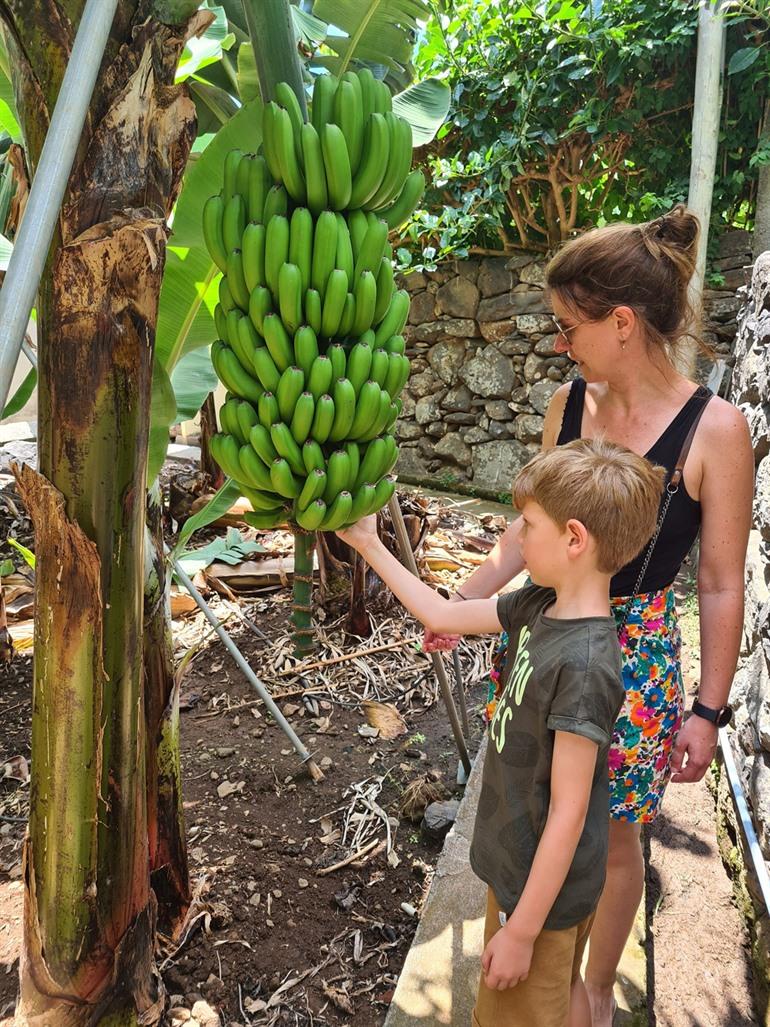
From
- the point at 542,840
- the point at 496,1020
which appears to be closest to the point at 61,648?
the point at 542,840

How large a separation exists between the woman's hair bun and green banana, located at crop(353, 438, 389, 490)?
2.20 ft

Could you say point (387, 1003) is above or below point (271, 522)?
below

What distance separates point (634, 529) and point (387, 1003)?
1365 millimetres

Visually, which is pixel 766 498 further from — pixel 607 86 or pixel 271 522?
pixel 607 86

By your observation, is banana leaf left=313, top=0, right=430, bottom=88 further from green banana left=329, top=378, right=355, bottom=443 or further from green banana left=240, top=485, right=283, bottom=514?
green banana left=240, top=485, right=283, bottom=514

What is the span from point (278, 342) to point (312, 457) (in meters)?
0.19

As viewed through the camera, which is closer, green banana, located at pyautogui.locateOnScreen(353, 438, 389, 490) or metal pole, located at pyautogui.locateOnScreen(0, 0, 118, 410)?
metal pole, located at pyautogui.locateOnScreen(0, 0, 118, 410)

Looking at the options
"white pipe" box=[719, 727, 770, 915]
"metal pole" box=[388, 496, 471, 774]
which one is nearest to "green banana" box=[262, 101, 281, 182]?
"metal pole" box=[388, 496, 471, 774]

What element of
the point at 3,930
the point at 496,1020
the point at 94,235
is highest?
the point at 94,235

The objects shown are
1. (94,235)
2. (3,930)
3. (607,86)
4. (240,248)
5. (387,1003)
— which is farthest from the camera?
(607,86)

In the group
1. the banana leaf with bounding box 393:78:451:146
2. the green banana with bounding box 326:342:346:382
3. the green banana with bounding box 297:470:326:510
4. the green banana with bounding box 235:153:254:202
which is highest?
the banana leaf with bounding box 393:78:451:146

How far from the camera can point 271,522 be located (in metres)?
1.27

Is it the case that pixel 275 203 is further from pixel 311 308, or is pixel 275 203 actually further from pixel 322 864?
pixel 322 864

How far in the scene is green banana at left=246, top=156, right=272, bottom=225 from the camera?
1168mm
